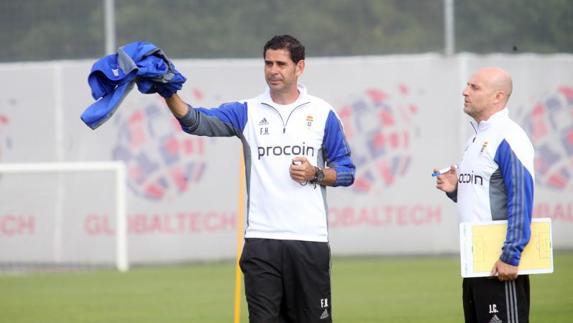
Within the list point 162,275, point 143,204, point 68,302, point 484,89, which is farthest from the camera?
point 143,204

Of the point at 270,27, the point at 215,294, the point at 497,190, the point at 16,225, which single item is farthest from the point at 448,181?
the point at 270,27

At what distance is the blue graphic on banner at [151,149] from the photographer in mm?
17797

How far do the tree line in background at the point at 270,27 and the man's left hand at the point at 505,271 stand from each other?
37.7 feet

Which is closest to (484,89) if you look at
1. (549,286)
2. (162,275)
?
(549,286)

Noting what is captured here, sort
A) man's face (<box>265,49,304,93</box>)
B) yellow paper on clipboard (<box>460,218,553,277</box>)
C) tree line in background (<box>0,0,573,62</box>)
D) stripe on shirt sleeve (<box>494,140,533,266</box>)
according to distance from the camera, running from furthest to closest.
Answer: tree line in background (<box>0,0,573,62</box>)
man's face (<box>265,49,304,93</box>)
yellow paper on clipboard (<box>460,218,553,277</box>)
stripe on shirt sleeve (<box>494,140,533,266</box>)

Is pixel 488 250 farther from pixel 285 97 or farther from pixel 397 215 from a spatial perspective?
pixel 397 215

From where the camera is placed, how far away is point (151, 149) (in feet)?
58.4

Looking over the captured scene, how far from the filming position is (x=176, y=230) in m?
17.8

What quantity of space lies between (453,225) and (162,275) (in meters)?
4.47

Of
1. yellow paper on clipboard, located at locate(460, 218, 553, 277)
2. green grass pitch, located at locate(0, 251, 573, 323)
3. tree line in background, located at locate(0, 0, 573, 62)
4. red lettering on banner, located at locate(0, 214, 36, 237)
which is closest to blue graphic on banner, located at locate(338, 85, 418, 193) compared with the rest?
tree line in background, located at locate(0, 0, 573, 62)

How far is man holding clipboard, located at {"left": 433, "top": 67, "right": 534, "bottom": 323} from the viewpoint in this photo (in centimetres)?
692

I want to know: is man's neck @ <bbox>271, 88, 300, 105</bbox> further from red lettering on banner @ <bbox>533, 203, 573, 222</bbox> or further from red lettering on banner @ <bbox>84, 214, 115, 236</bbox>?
red lettering on banner @ <bbox>533, 203, 573, 222</bbox>

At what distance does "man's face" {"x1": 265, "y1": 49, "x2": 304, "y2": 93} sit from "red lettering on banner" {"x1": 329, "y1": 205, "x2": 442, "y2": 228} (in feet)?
34.6

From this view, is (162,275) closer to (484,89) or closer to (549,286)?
(549,286)
